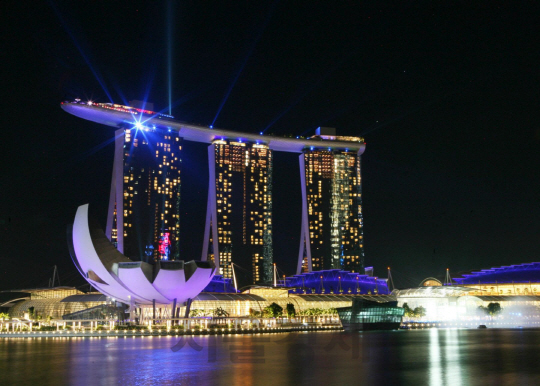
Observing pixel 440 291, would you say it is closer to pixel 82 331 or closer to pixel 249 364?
pixel 82 331

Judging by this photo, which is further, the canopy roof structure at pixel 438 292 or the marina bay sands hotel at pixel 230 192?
the marina bay sands hotel at pixel 230 192

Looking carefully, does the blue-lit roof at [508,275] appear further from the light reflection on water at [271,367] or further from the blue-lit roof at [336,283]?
the light reflection on water at [271,367]

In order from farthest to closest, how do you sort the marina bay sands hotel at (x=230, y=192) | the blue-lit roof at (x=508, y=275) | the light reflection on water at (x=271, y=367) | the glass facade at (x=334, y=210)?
the glass facade at (x=334, y=210)
the blue-lit roof at (x=508, y=275)
the marina bay sands hotel at (x=230, y=192)
the light reflection on water at (x=271, y=367)

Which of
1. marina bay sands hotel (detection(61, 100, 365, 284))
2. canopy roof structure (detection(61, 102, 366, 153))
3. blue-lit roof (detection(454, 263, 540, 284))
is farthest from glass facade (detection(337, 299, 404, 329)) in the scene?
canopy roof structure (detection(61, 102, 366, 153))

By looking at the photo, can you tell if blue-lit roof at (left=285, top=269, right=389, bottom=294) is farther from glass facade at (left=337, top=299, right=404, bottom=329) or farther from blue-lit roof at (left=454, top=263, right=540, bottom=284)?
glass facade at (left=337, top=299, right=404, bottom=329)

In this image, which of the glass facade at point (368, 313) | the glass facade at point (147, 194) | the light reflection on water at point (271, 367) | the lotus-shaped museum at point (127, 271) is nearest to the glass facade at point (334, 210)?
the glass facade at point (147, 194)

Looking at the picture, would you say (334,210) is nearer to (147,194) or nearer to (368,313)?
(147,194)

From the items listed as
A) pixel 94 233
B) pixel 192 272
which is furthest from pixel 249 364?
pixel 94 233
